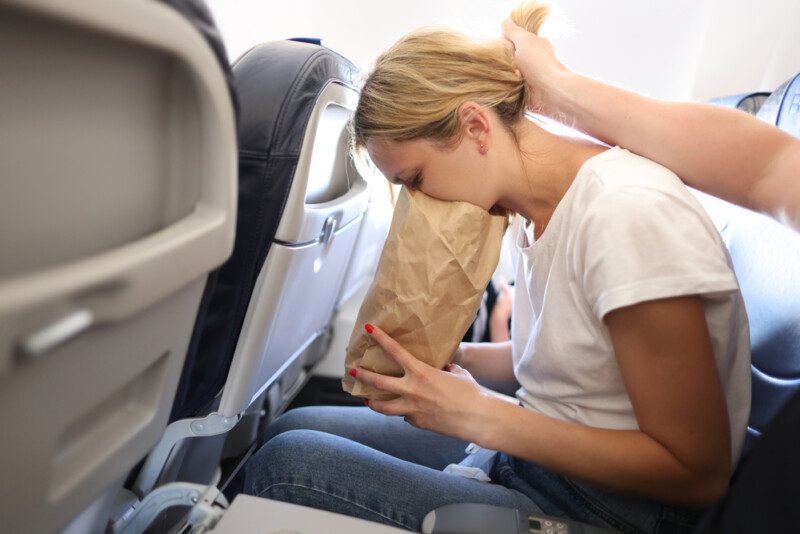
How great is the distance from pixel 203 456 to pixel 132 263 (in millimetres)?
858

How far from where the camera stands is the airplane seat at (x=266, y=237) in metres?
0.77

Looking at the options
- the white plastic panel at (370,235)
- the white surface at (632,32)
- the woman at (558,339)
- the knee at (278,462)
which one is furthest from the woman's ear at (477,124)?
the white surface at (632,32)

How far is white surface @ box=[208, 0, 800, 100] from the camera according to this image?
1.83m

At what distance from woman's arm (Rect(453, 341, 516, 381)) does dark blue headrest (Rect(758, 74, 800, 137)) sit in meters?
0.66

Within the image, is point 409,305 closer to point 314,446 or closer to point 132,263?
point 314,446

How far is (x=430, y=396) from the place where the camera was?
848 millimetres

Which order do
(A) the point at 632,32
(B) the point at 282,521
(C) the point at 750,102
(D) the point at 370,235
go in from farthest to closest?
(A) the point at 632,32 < (D) the point at 370,235 < (C) the point at 750,102 < (B) the point at 282,521

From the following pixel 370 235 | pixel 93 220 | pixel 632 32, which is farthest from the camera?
pixel 632 32

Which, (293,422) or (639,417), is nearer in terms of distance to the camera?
(639,417)

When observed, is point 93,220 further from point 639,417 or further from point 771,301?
point 771,301

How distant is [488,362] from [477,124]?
21.2 inches

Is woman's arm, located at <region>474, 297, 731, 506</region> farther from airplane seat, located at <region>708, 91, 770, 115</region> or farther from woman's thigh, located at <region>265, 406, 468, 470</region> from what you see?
airplane seat, located at <region>708, 91, 770, 115</region>

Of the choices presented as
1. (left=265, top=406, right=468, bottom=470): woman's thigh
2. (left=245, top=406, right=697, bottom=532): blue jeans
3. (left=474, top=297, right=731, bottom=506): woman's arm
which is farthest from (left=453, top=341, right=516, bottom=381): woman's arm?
(left=474, top=297, right=731, bottom=506): woman's arm

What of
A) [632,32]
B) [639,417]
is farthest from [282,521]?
[632,32]
